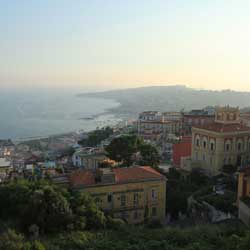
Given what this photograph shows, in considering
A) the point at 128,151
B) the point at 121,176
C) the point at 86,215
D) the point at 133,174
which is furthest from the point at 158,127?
the point at 86,215

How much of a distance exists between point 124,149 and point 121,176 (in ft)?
25.0

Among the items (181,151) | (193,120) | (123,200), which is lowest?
(181,151)

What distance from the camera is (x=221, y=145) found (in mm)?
27531

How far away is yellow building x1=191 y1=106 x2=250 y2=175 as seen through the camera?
90.5 feet

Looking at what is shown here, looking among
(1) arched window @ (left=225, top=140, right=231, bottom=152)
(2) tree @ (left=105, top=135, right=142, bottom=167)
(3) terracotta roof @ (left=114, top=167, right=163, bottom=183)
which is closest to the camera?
(3) terracotta roof @ (left=114, top=167, right=163, bottom=183)

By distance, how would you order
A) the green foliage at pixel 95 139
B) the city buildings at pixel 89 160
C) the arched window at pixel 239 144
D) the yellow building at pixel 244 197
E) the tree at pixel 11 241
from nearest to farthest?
the tree at pixel 11 241
the yellow building at pixel 244 197
the arched window at pixel 239 144
the city buildings at pixel 89 160
the green foliage at pixel 95 139

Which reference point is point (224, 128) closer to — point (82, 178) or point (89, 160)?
point (89, 160)

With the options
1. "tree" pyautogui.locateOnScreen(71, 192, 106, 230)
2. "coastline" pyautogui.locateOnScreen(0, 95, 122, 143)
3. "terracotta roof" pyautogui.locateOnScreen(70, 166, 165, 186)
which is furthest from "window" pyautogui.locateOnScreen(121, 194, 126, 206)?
"coastline" pyautogui.locateOnScreen(0, 95, 122, 143)

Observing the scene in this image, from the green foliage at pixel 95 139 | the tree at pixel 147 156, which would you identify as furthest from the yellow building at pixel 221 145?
the green foliage at pixel 95 139

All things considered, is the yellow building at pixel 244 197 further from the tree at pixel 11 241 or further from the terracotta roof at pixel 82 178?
the tree at pixel 11 241

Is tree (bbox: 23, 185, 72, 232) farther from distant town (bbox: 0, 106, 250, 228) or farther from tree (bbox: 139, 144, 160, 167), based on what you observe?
tree (bbox: 139, 144, 160, 167)

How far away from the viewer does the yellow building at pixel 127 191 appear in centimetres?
1781

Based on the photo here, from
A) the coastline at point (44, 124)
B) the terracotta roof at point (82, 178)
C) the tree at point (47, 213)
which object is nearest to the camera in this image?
the tree at point (47, 213)

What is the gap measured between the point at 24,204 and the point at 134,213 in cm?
552
